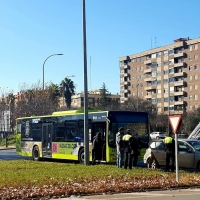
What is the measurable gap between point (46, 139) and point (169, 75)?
79.5 m

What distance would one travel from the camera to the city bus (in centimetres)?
2080

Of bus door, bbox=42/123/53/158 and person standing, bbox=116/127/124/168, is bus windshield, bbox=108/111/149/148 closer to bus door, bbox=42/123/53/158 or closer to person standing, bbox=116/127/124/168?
person standing, bbox=116/127/124/168

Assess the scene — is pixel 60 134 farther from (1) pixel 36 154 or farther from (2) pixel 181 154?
(2) pixel 181 154

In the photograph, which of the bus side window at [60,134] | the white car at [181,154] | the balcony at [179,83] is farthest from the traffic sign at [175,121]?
the balcony at [179,83]

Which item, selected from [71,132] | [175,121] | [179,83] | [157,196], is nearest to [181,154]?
[175,121]

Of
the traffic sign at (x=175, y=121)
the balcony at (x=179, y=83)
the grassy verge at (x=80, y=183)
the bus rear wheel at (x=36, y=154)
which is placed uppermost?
the balcony at (x=179, y=83)

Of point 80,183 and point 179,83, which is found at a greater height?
point 179,83

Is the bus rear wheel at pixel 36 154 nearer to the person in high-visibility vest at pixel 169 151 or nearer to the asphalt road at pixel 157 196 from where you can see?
the person in high-visibility vest at pixel 169 151

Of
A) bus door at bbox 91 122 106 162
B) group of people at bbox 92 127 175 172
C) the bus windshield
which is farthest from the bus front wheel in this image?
group of people at bbox 92 127 175 172

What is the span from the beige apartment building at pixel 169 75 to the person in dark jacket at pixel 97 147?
6902 cm

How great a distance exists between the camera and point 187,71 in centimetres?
9800

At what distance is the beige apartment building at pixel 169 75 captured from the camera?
317 feet

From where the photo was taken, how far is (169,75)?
102500mm

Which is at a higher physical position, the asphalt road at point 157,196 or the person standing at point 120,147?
the person standing at point 120,147
